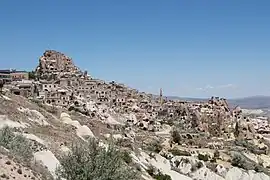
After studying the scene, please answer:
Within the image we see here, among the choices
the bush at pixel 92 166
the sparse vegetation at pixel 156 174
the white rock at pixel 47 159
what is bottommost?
the sparse vegetation at pixel 156 174

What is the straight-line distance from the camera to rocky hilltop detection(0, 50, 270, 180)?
3419 centimetres

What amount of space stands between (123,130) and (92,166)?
45.5 meters

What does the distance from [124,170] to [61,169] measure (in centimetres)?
321

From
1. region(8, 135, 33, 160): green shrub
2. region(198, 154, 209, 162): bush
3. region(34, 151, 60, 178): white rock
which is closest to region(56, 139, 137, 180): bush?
region(8, 135, 33, 160): green shrub

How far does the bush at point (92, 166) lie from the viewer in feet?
66.9

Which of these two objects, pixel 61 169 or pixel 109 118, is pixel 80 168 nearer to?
pixel 61 169

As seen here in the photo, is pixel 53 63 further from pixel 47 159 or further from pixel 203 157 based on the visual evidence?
pixel 47 159

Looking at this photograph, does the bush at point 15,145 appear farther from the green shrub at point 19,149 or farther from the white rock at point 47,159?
the white rock at point 47,159

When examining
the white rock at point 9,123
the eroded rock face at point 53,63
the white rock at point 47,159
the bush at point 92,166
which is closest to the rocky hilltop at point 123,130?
the white rock at point 47,159

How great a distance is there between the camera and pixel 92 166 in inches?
814

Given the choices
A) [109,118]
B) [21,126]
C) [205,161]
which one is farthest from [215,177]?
[109,118]

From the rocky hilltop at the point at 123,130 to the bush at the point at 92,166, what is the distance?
63.1 inches

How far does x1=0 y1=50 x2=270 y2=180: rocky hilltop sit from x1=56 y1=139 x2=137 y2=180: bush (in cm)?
160

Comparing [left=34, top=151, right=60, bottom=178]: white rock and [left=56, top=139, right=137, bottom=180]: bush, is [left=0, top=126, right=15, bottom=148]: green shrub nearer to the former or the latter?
[left=34, top=151, right=60, bottom=178]: white rock
